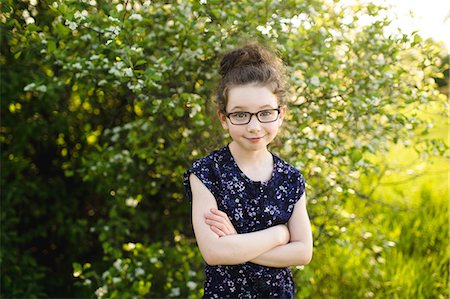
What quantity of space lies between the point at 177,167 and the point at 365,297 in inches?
60.2

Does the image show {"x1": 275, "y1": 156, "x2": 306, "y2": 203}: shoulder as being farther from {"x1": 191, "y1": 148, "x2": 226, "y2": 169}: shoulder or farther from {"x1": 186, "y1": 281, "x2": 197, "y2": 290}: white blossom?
{"x1": 186, "y1": 281, "x2": 197, "y2": 290}: white blossom

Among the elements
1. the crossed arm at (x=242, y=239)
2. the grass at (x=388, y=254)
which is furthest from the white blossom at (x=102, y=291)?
the crossed arm at (x=242, y=239)

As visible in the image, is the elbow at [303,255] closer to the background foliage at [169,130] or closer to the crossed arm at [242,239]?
the crossed arm at [242,239]

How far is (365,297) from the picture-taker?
12.8ft

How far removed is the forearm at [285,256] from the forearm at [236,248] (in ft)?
0.11

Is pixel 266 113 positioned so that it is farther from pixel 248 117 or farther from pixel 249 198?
pixel 249 198

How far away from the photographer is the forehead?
217 cm

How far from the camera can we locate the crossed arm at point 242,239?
2115 mm

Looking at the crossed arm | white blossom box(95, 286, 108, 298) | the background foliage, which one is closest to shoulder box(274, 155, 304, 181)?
the crossed arm

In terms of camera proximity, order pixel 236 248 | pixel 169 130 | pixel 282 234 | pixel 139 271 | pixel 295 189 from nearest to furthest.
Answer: pixel 236 248
pixel 282 234
pixel 295 189
pixel 139 271
pixel 169 130

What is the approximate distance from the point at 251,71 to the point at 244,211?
0.51 m

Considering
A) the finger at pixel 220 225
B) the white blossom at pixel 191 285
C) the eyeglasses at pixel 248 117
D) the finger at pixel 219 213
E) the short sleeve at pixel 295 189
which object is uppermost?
the eyeglasses at pixel 248 117

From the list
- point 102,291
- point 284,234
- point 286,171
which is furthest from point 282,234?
point 102,291

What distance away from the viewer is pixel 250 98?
85.5 inches
